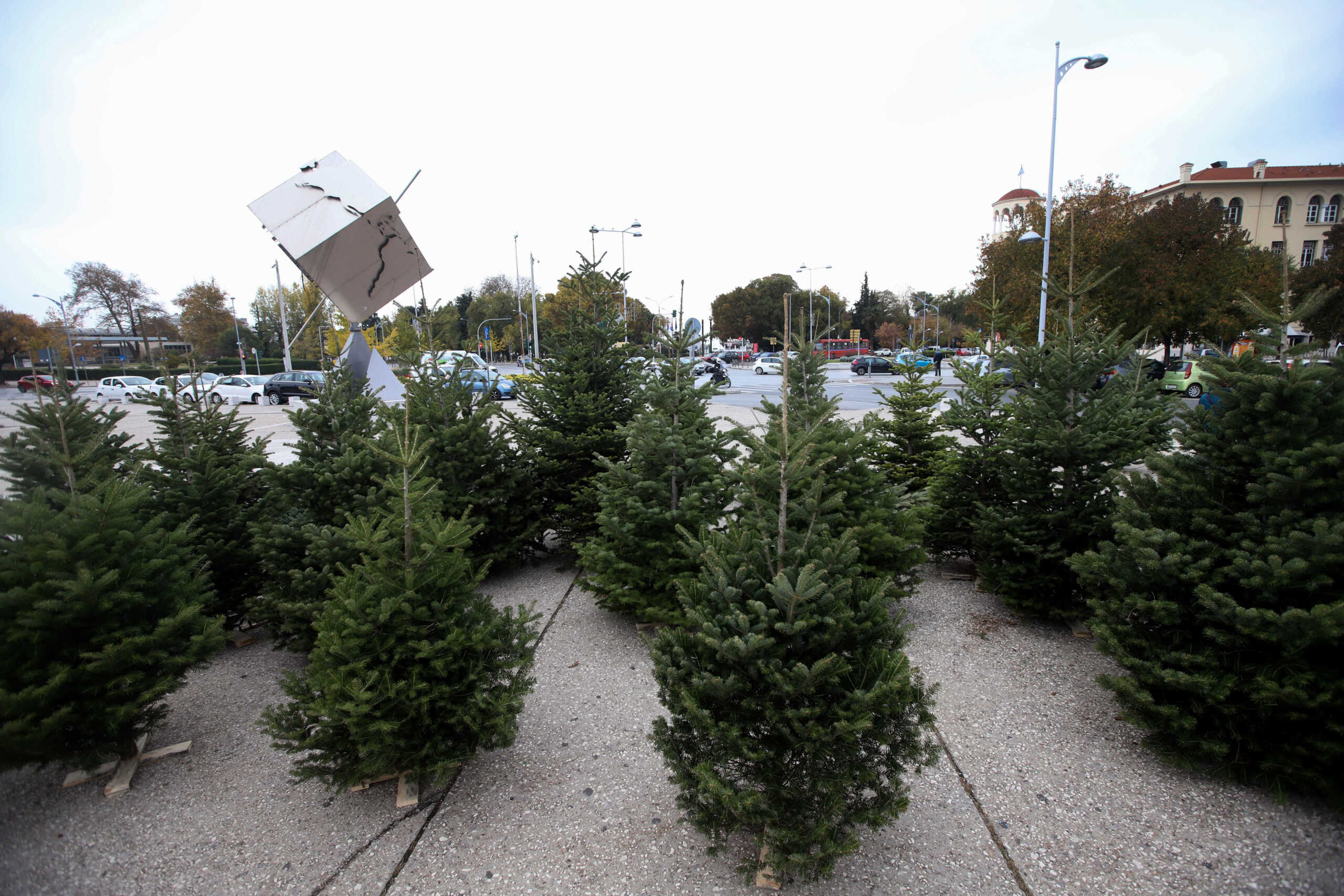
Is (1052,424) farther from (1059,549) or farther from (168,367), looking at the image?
(168,367)

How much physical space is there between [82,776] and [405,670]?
2467 mm

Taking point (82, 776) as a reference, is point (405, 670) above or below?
above

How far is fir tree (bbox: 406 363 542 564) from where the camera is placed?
22.0ft

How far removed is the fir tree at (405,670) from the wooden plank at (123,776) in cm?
129

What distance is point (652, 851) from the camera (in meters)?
Answer: 3.16

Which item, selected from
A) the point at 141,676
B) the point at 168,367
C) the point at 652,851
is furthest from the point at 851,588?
the point at 168,367

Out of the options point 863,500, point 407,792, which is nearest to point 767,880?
point 407,792

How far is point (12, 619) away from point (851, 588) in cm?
457

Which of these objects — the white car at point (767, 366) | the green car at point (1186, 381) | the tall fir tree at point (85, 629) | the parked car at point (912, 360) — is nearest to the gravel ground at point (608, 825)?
the tall fir tree at point (85, 629)

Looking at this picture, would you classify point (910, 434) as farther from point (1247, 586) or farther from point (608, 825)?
point (608, 825)

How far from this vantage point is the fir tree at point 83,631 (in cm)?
330

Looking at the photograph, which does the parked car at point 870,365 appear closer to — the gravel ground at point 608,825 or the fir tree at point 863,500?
the fir tree at point 863,500

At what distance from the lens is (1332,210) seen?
171ft

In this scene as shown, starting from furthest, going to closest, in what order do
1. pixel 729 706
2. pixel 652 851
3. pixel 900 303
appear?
pixel 900 303, pixel 652 851, pixel 729 706
